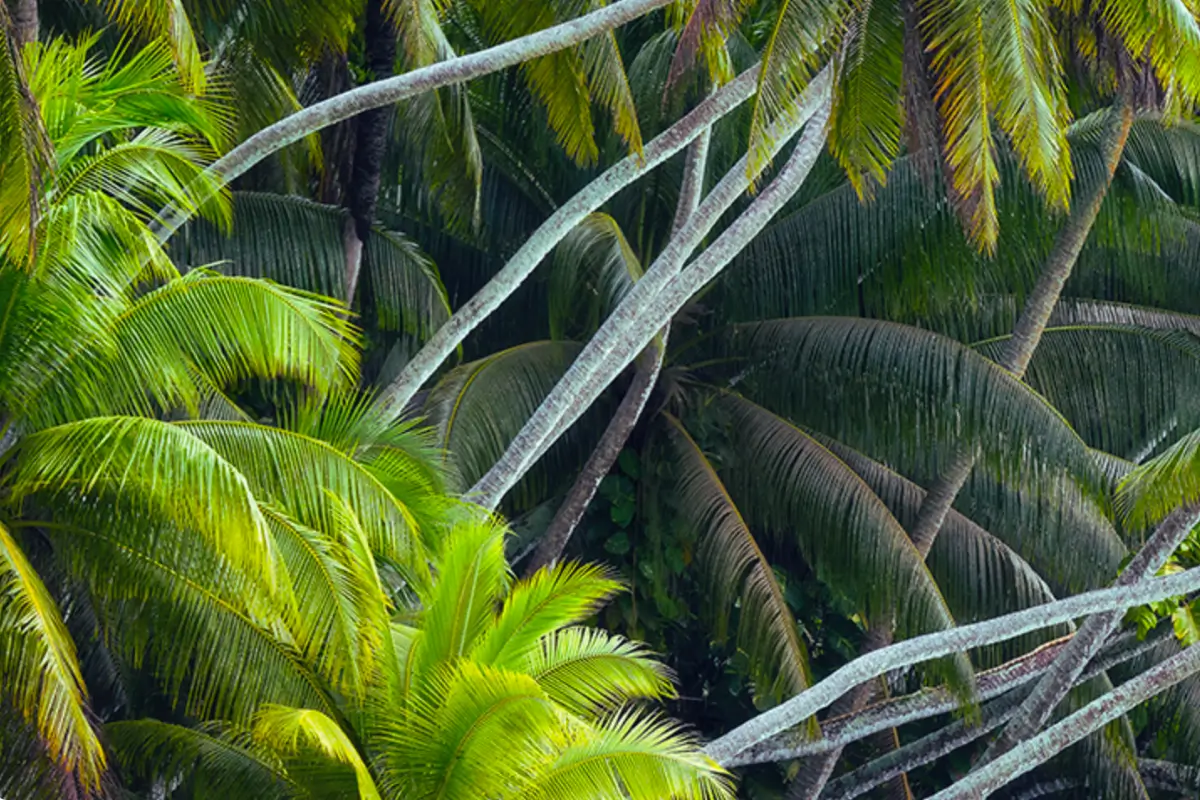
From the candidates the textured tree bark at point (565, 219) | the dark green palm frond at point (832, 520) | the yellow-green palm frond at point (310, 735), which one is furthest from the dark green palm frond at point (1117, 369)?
the yellow-green palm frond at point (310, 735)

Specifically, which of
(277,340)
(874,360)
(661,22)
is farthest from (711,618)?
(277,340)

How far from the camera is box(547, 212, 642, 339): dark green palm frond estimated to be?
13.2m

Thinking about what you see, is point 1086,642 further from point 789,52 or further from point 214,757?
point 214,757

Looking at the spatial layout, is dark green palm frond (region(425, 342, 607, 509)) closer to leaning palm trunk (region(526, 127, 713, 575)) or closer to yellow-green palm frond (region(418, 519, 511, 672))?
leaning palm trunk (region(526, 127, 713, 575))

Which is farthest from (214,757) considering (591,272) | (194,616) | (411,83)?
(591,272)

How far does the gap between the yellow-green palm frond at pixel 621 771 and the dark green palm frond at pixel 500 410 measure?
3834 mm

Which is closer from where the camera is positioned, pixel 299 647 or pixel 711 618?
pixel 299 647

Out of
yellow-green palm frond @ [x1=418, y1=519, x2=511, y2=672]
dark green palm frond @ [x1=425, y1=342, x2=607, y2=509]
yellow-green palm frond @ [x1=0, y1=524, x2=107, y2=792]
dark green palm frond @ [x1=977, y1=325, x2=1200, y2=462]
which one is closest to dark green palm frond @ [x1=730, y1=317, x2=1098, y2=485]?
dark green palm frond @ [x1=425, y1=342, x2=607, y2=509]

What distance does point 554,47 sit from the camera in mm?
10258

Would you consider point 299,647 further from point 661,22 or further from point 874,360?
point 661,22

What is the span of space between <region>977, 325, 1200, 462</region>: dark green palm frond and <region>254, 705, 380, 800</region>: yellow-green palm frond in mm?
9193

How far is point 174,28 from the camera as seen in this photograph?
896 cm

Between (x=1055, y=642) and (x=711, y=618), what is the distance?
8.59ft

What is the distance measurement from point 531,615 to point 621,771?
3.19ft
